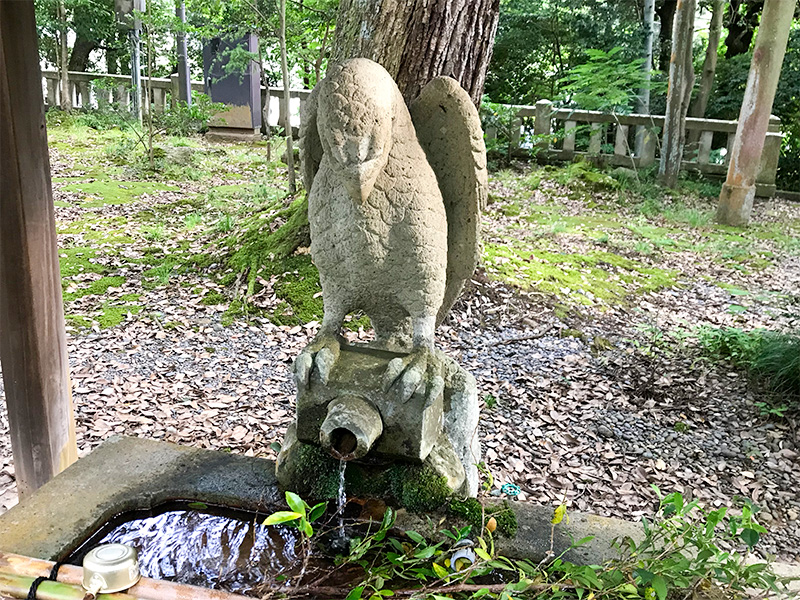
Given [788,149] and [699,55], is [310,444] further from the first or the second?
[699,55]

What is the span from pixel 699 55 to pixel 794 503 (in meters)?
11.7

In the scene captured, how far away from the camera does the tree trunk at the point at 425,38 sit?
2.95 metres

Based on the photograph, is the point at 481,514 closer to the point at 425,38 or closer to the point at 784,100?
the point at 425,38

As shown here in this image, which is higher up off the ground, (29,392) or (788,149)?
(788,149)

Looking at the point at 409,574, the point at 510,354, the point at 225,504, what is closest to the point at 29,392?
the point at 225,504

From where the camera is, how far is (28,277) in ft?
6.97

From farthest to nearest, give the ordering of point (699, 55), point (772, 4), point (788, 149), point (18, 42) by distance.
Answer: point (699, 55), point (788, 149), point (772, 4), point (18, 42)

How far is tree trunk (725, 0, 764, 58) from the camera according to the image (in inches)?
432

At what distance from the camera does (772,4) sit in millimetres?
7176

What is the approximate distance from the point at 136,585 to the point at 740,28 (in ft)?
44.6

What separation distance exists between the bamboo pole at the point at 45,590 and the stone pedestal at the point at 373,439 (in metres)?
0.67

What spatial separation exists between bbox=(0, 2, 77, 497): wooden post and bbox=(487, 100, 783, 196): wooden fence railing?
324 inches

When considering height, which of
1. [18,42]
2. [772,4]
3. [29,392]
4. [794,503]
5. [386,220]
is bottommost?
[794,503]

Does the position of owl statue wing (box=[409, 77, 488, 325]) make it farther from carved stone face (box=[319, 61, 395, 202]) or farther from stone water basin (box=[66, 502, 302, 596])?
stone water basin (box=[66, 502, 302, 596])
